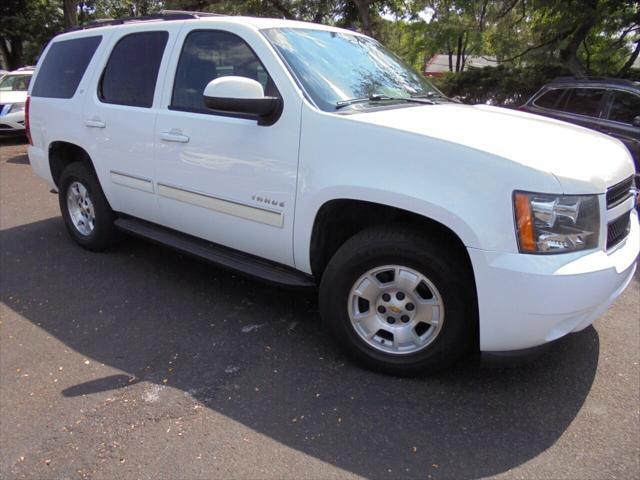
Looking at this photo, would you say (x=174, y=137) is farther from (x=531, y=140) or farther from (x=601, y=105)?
(x=601, y=105)

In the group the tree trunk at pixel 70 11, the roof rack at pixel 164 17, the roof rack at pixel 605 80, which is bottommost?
the roof rack at pixel 605 80

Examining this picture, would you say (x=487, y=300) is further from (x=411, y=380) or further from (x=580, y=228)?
(x=411, y=380)

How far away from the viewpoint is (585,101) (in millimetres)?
7742

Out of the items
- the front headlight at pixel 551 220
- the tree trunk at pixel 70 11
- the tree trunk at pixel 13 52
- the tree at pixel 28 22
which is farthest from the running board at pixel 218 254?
the tree trunk at pixel 13 52

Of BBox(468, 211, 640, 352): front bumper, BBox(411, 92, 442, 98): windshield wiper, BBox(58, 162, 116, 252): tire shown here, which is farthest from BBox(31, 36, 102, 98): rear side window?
BBox(468, 211, 640, 352): front bumper

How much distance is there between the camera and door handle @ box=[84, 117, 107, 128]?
14.2 feet

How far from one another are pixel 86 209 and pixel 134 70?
1.59 metres

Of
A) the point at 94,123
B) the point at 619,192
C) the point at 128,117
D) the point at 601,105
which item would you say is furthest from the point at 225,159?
the point at 601,105

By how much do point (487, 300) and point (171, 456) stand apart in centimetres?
174

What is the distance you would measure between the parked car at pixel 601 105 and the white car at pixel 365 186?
482 cm

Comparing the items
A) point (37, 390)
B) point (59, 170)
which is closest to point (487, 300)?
point (37, 390)

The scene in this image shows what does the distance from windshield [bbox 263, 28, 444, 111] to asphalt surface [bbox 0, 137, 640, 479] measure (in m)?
1.65

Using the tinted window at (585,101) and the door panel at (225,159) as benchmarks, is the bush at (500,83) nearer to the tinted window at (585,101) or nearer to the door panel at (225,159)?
the tinted window at (585,101)

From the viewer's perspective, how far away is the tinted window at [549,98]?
318 inches
